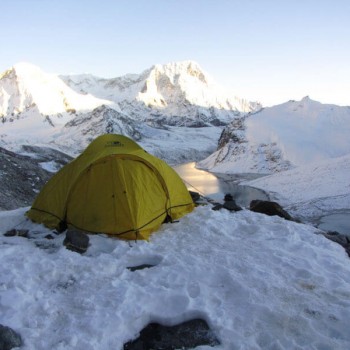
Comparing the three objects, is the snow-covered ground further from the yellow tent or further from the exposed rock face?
the exposed rock face

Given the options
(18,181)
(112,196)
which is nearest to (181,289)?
(112,196)

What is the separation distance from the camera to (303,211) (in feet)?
106

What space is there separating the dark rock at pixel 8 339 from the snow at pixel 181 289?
0.42 feet

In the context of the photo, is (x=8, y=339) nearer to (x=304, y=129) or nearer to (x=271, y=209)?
(x=271, y=209)

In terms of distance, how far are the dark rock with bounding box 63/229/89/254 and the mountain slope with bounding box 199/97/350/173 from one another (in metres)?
65.2

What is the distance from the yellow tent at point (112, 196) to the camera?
10.3m

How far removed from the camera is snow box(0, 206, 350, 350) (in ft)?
19.3

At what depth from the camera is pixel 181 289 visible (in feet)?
23.6

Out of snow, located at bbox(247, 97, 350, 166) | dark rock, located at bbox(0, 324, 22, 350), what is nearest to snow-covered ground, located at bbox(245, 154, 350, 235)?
dark rock, located at bbox(0, 324, 22, 350)

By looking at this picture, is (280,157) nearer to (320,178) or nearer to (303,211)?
(320,178)

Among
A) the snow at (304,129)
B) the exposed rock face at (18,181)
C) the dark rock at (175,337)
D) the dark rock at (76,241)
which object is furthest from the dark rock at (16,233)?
the snow at (304,129)

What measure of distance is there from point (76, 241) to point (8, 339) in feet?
12.3

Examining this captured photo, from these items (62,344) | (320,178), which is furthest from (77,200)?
(320,178)

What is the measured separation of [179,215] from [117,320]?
625 cm
